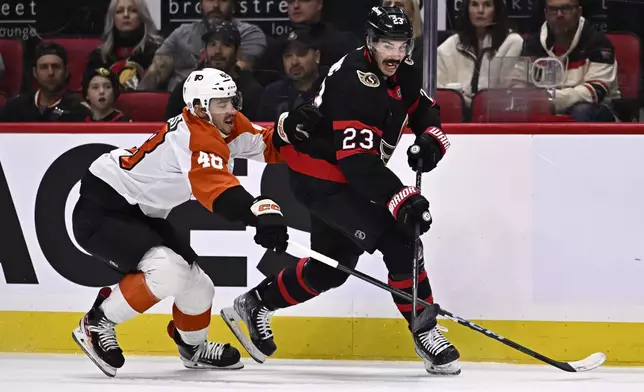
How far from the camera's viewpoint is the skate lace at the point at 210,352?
13.7ft

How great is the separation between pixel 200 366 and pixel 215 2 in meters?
1.54

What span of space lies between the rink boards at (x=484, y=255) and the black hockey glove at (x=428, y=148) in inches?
15.5

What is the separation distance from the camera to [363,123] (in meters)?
3.85

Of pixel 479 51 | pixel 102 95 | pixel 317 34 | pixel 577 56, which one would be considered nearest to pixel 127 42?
pixel 102 95

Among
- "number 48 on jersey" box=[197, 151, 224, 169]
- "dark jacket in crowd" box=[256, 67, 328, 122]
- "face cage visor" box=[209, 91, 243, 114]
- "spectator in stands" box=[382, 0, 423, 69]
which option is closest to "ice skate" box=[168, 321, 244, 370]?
"number 48 on jersey" box=[197, 151, 224, 169]

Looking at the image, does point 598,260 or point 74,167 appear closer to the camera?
point 598,260

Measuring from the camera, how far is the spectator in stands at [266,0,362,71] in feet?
14.8

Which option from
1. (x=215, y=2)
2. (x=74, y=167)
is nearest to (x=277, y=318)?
(x=74, y=167)

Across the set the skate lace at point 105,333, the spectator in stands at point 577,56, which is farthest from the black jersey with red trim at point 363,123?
the skate lace at point 105,333

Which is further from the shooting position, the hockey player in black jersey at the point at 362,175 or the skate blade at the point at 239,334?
the skate blade at the point at 239,334

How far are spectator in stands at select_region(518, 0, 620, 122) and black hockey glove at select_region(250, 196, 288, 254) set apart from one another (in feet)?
4.24

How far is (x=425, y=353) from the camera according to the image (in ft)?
13.2

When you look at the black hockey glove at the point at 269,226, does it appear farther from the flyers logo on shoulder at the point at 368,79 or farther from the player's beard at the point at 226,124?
the flyers logo on shoulder at the point at 368,79

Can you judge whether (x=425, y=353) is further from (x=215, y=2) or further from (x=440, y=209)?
(x=215, y=2)
